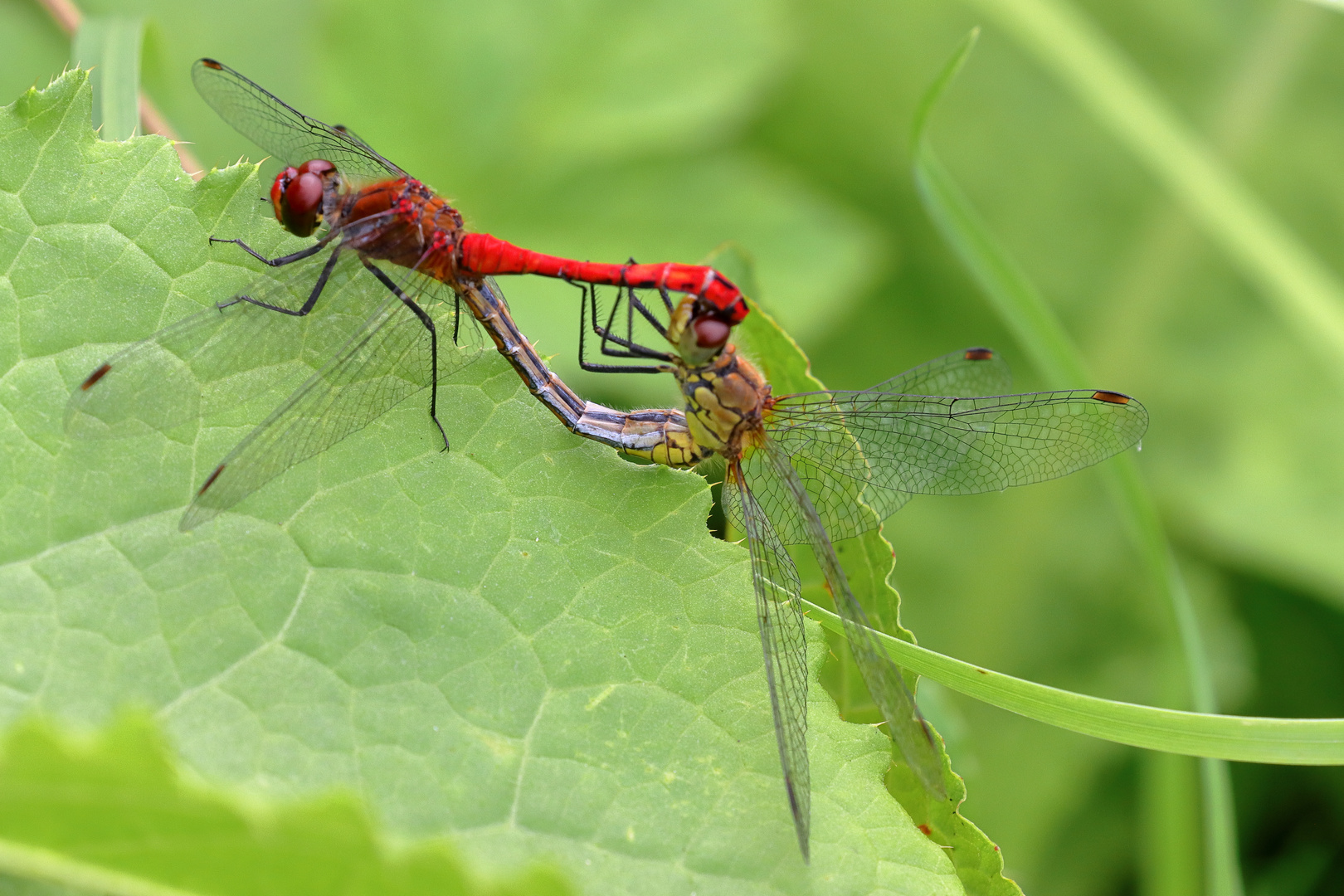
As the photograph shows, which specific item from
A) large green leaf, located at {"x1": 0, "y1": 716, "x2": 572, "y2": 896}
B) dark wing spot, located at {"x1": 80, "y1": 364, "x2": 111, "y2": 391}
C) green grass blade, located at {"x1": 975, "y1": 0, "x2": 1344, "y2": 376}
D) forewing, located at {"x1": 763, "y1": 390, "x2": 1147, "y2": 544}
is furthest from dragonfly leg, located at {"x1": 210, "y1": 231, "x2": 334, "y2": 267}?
green grass blade, located at {"x1": 975, "y1": 0, "x2": 1344, "y2": 376}

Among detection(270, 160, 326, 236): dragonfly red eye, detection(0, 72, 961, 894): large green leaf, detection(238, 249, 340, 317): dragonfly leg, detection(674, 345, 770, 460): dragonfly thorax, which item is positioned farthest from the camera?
detection(674, 345, 770, 460): dragonfly thorax

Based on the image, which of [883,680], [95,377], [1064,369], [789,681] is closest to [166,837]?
[95,377]

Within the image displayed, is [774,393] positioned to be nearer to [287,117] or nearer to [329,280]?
[329,280]

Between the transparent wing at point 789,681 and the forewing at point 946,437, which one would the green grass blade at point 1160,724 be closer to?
the transparent wing at point 789,681

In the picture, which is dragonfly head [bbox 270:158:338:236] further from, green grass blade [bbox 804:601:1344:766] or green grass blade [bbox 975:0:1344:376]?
green grass blade [bbox 975:0:1344:376]

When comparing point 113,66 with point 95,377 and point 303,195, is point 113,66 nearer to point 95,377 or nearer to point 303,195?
point 303,195
